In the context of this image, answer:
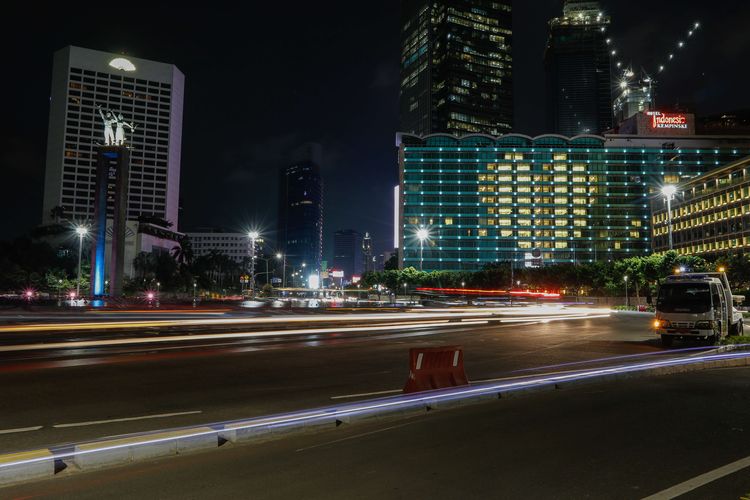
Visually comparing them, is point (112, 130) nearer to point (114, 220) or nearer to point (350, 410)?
point (114, 220)

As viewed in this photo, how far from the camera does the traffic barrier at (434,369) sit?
10.0 meters

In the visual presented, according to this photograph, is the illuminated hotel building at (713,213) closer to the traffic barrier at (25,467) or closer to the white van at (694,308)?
the white van at (694,308)

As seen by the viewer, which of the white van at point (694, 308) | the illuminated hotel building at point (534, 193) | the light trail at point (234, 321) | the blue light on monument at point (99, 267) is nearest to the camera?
the white van at point (694, 308)

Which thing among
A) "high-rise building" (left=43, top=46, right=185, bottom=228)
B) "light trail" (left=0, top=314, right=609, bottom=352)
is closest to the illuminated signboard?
"light trail" (left=0, top=314, right=609, bottom=352)

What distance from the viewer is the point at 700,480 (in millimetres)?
5418

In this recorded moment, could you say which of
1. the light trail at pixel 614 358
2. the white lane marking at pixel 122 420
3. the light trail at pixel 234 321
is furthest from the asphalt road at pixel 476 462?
the light trail at pixel 234 321

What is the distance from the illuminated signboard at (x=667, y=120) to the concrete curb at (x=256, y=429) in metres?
161

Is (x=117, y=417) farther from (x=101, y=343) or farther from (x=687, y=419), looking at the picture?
(x=101, y=343)

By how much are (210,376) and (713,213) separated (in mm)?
120337

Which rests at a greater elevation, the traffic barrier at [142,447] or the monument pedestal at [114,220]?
the monument pedestal at [114,220]

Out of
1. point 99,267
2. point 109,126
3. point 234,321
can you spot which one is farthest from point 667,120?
point 234,321

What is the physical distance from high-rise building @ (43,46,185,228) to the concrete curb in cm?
15041

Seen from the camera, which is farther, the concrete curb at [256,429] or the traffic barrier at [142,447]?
the traffic barrier at [142,447]

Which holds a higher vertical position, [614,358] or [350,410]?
[350,410]
